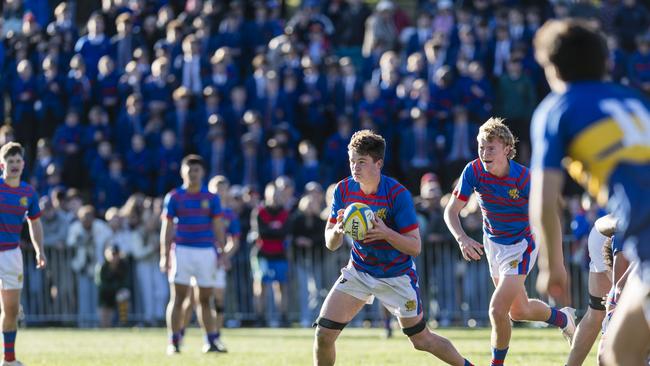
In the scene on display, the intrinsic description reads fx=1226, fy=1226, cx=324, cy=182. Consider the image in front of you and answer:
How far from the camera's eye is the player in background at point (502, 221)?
970 centimetres

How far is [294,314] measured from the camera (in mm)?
19625

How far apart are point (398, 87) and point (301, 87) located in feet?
5.42

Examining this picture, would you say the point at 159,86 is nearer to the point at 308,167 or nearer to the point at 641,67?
the point at 308,167

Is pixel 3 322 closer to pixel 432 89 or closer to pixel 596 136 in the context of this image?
pixel 596 136

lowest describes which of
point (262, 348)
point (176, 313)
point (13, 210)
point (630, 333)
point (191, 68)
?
point (262, 348)

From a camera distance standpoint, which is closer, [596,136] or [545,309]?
[596,136]

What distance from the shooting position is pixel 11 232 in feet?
39.2

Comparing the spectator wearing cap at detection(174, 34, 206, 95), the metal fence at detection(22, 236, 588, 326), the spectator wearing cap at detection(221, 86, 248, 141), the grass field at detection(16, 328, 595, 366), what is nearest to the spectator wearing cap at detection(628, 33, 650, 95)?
the metal fence at detection(22, 236, 588, 326)

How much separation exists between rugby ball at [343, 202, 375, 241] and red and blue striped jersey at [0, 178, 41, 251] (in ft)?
14.9

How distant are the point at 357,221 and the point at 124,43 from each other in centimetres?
1406

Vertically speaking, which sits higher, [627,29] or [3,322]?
[627,29]

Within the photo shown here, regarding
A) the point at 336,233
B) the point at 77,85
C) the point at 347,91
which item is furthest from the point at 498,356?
the point at 77,85

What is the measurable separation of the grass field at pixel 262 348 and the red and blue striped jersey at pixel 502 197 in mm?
1891

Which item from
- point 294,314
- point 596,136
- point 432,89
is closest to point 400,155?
point 432,89
